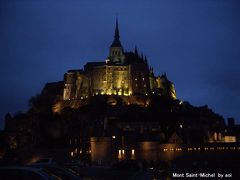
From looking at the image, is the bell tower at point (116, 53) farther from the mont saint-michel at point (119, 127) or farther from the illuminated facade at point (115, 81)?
the illuminated facade at point (115, 81)

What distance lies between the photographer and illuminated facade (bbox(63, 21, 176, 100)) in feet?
342

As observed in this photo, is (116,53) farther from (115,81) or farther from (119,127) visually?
(119,127)

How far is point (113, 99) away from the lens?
315 ft

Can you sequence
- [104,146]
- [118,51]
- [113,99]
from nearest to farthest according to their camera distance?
[104,146] → [113,99] → [118,51]

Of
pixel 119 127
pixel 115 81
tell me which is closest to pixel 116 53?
pixel 115 81

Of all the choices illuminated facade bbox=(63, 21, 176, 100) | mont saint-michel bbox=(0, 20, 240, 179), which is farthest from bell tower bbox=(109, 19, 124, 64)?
illuminated facade bbox=(63, 21, 176, 100)

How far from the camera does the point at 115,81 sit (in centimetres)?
10556

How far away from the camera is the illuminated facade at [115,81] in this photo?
342 feet

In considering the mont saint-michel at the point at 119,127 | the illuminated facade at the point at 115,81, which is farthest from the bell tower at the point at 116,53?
the illuminated facade at the point at 115,81

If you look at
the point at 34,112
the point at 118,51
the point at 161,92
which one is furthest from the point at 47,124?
the point at 118,51

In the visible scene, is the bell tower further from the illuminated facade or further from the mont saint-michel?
the illuminated facade

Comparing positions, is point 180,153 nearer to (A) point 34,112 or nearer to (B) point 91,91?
(A) point 34,112

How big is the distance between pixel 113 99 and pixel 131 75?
474 inches

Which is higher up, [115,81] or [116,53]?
[116,53]
